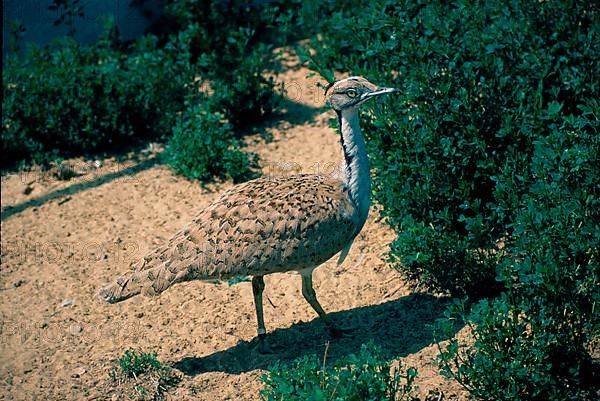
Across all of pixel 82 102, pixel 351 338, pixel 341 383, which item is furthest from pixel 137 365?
pixel 82 102

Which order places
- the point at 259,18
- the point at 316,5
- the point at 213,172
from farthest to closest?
the point at 259,18 < the point at 316,5 < the point at 213,172

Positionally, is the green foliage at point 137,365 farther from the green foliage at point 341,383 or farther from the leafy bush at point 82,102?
the leafy bush at point 82,102

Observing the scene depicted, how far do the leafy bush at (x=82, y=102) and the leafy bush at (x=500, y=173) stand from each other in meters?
1.96

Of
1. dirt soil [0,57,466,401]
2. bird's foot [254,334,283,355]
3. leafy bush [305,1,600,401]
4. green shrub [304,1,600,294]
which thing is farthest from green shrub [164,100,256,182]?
bird's foot [254,334,283,355]

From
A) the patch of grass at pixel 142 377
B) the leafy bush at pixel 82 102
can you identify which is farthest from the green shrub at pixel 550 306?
the leafy bush at pixel 82 102

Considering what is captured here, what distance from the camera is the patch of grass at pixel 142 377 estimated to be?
5195mm

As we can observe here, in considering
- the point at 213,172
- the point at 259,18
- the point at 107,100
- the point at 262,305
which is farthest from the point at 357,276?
the point at 259,18

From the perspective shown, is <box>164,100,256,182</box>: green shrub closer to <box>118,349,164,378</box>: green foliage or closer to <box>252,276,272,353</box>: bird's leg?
<box>252,276,272,353</box>: bird's leg

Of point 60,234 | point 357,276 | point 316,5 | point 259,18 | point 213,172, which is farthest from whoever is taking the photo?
point 259,18

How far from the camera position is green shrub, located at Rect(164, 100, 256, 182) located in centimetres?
737

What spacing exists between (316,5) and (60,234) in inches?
144

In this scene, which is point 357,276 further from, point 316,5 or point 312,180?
point 316,5

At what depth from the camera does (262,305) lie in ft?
18.6

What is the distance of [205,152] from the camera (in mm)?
7371
